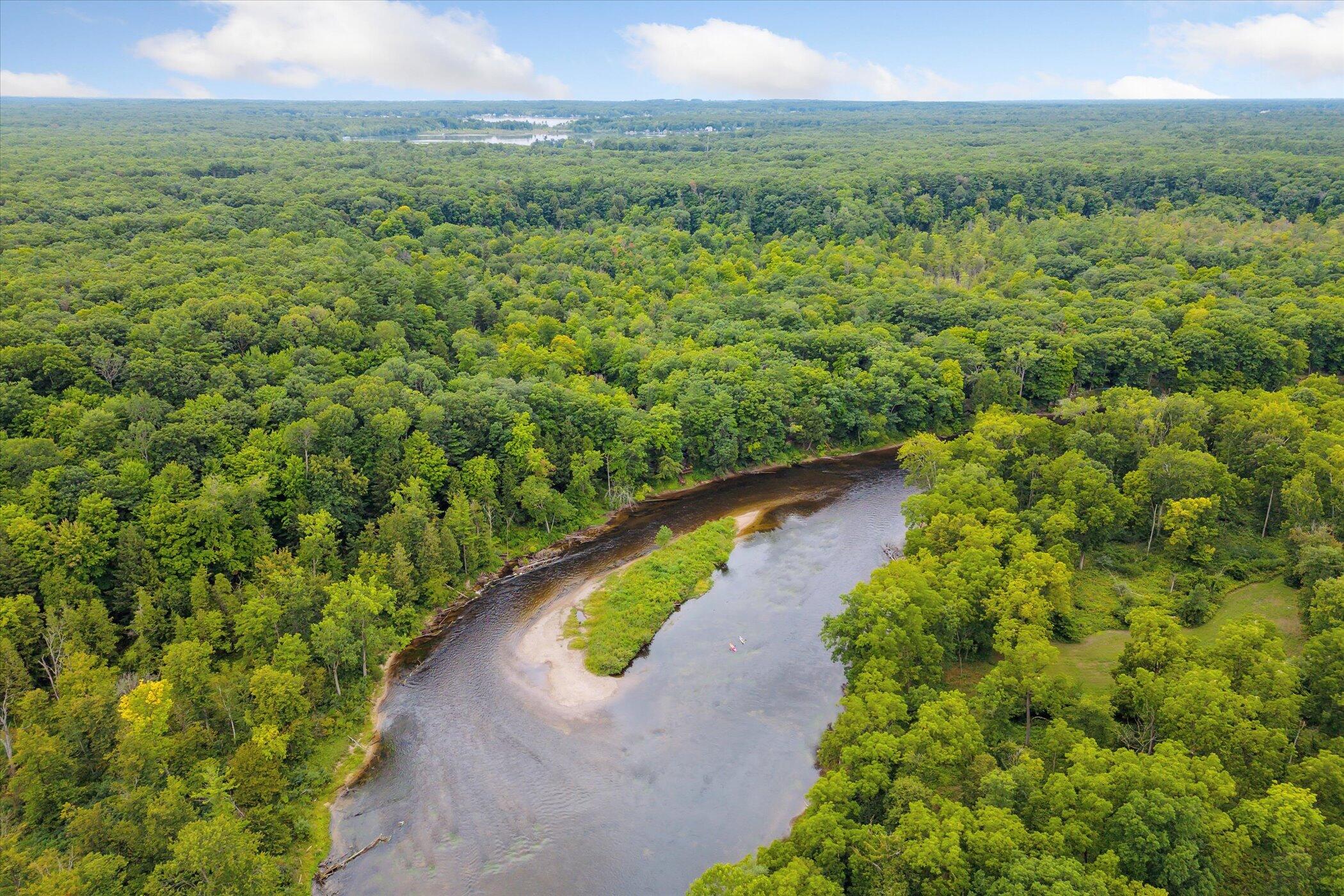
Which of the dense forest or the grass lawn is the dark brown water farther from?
the grass lawn

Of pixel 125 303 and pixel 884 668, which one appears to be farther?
pixel 125 303

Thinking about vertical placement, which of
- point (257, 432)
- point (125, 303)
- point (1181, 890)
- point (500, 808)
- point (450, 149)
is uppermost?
point (450, 149)

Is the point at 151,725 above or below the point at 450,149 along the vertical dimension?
below

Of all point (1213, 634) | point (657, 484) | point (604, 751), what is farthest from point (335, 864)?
point (1213, 634)

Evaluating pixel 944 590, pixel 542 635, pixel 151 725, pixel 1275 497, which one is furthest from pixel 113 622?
pixel 1275 497

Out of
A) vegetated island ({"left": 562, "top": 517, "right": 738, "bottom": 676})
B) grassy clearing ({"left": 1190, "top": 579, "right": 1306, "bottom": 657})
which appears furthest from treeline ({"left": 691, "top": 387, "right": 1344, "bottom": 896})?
vegetated island ({"left": 562, "top": 517, "right": 738, "bottom": 676})

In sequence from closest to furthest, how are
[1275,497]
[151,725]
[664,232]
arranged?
[151,725] < [1275,497] < [664,232]

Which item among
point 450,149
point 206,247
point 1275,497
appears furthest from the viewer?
point 450,149

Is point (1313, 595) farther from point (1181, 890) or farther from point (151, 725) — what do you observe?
point (151, 725)
